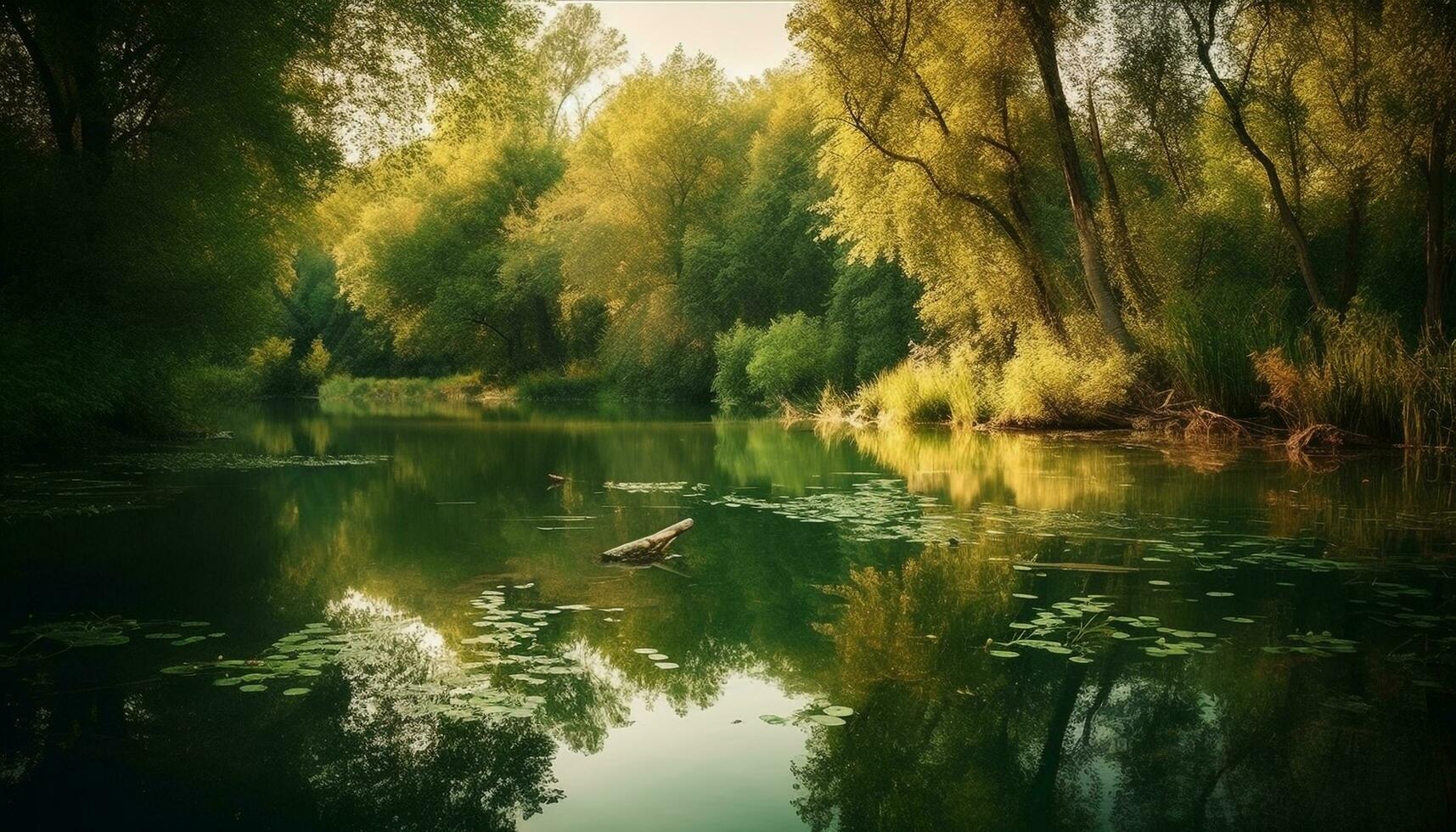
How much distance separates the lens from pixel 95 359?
14414mm

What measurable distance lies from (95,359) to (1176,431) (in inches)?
663

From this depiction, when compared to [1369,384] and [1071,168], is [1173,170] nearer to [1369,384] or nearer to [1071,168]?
[1071,168]

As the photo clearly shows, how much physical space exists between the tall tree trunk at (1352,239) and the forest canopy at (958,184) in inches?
3.0

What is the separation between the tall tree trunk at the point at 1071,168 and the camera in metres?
18.7

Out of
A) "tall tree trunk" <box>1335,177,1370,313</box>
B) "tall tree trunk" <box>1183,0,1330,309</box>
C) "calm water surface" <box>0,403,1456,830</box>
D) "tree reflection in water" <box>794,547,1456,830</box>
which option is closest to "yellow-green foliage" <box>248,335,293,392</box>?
"tall tree trunk" <box>1183,0,1330,309</box>

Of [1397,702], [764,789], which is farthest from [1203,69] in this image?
[764,789]

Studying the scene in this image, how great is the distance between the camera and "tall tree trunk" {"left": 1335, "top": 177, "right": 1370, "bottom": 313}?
63.9 ft

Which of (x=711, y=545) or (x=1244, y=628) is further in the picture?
(x=711, y=545)

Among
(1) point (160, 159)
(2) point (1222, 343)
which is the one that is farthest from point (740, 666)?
(1) point (160, 159)

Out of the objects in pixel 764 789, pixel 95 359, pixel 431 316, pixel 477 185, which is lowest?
pixel 764 789

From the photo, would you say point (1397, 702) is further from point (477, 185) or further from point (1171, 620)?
point (477, 185)

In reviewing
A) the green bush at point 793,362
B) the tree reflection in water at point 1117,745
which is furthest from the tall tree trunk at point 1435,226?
the green bush at point 793,362

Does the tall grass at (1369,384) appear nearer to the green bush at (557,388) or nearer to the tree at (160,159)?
the tree at (160,159)

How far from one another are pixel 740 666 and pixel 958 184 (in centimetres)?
1687
